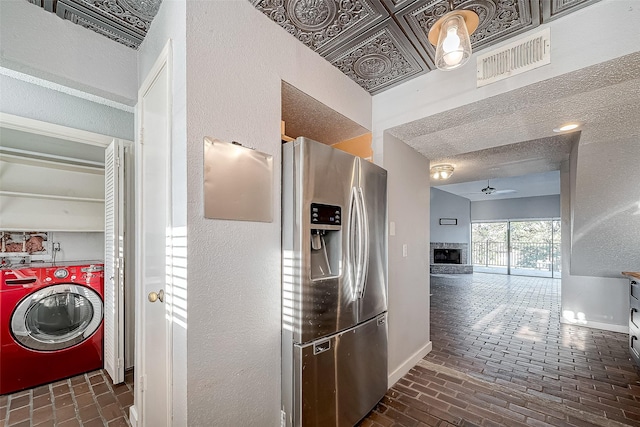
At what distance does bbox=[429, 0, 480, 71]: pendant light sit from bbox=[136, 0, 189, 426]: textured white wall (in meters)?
1.24

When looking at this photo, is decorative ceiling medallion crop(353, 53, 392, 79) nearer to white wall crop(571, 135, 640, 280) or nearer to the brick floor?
white wall crop(571, 135, 640, 280)

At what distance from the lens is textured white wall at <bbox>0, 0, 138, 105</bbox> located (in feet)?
4.58

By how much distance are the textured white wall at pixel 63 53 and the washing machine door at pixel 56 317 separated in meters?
1.88

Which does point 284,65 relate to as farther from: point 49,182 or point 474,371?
point 474,371

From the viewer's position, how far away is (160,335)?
1518 mm

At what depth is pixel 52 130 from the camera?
7.39 feet

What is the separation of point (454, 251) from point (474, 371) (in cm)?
723

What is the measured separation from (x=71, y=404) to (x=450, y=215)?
31.5 ft

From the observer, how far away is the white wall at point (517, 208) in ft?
26.6

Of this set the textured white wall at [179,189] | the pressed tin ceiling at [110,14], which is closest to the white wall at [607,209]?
the textured white wall at [179,189]

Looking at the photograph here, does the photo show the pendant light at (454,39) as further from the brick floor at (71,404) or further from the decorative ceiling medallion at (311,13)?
the brick floor at (71,404)

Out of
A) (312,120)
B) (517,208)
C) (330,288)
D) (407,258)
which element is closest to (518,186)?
(517,208)

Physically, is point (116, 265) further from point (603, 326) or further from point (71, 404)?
point (603, 326)

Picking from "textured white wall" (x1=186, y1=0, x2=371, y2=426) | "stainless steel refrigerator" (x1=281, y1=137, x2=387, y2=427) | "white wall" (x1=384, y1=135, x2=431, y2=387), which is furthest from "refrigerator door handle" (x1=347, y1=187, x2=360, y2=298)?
"white wall" (x1=384, y1=135, x2=431, y2=387)
